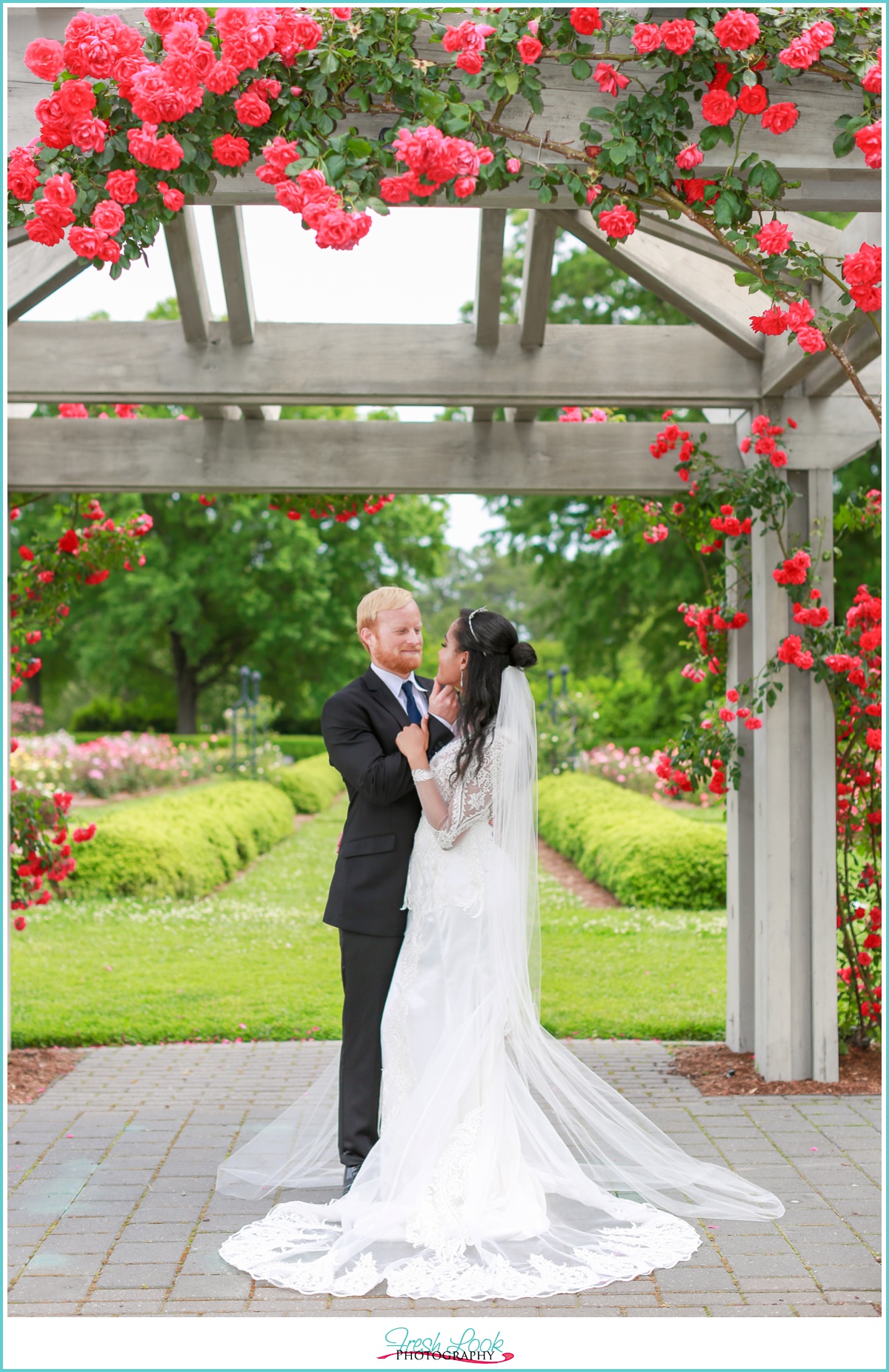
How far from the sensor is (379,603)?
399cm

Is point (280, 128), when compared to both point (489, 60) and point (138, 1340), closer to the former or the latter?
point (489, 60)

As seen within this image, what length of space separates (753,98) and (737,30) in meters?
0.17

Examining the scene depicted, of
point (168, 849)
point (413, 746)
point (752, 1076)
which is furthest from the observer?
point (168, 849)

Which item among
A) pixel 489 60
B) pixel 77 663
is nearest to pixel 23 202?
pixel 489 60

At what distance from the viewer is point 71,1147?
4.52 meters

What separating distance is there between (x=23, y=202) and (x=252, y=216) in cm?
252

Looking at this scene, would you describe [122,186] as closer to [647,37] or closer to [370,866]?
[647,37]

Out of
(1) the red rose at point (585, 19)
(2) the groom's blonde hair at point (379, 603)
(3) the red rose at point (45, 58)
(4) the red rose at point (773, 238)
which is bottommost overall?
(2) the groom's blonde hair at point (379, 603)

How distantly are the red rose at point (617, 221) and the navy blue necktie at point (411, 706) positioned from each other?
5.25ft

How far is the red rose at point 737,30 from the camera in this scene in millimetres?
3057

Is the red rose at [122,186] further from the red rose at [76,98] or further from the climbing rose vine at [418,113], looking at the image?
the red rose at [76,98]

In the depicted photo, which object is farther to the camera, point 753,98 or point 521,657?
point 521,657

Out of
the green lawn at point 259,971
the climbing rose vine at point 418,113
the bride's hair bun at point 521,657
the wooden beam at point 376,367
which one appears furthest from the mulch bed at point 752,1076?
the climbing rose vine at point 418,113

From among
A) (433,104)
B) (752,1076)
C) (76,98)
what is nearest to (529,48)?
(433,104)
